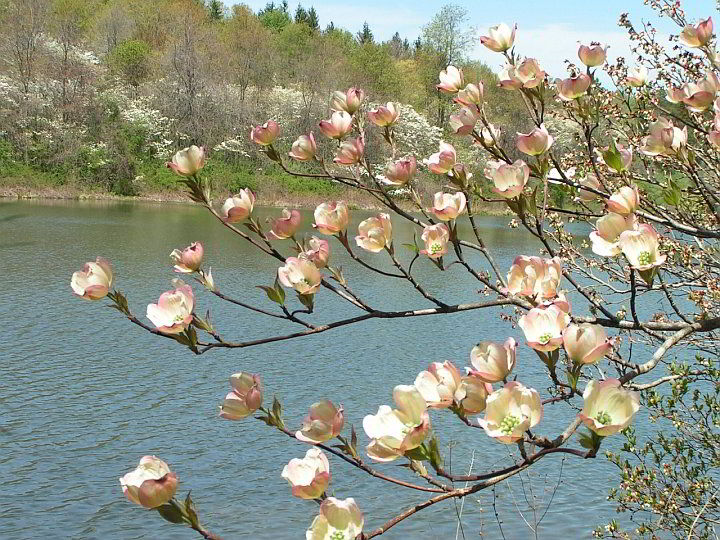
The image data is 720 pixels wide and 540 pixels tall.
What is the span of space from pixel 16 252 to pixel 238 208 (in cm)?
1564

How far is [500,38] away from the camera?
1.78 meters

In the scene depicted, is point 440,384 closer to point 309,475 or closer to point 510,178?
point 309,475

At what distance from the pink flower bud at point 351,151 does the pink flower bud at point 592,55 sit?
0.47m

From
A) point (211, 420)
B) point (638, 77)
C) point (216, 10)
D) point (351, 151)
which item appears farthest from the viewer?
point (216, 10)

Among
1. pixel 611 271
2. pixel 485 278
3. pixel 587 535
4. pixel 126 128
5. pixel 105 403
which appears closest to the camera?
pixel 485 278

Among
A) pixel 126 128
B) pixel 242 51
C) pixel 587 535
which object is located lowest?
pixel 587 535

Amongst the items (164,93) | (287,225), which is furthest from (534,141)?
(164,93)

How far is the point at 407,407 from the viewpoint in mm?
1006

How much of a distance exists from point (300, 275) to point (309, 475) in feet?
1.31

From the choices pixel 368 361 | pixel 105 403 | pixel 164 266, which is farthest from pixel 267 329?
pixel 164 266

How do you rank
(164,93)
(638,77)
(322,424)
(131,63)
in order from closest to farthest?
1. (322,424)
2. (638,77)
3. (164,93)
4. (131,63)

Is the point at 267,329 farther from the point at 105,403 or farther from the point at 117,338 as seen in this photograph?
the point at 105,403

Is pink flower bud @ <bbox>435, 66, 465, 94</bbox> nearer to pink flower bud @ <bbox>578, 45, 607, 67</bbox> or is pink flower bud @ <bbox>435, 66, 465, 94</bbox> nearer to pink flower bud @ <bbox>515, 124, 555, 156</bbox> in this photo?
pink flower bud @ <bbox>578, 45, 607, 67</bbox>

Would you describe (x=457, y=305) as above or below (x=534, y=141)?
below
